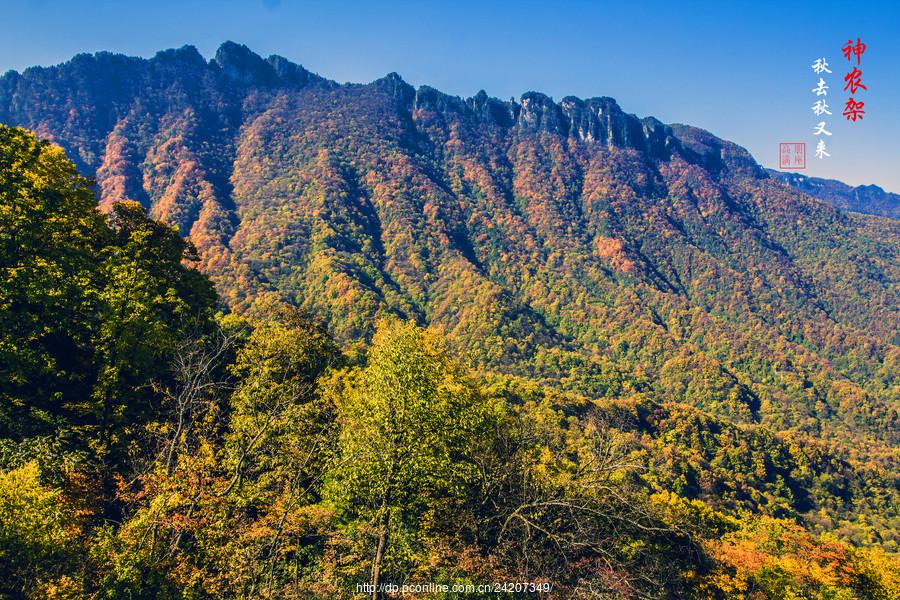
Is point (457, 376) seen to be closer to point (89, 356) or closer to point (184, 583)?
point (184, 583)

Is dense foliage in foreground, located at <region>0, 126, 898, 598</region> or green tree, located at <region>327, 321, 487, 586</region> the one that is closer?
dense foliage in foreground, located at <region>0, 126, 898, 598</region>

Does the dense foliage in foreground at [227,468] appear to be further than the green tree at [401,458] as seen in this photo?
No

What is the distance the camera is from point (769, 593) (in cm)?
3572

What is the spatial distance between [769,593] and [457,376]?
30215 mm

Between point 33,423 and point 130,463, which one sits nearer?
point 33,423

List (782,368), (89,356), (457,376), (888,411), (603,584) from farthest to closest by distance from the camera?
1. (782,368)
2. (888,411)
3. (457,376)
4. (89,356)
5. (603,584)

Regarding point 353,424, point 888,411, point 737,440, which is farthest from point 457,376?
point 888,411

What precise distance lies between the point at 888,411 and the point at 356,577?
219 m

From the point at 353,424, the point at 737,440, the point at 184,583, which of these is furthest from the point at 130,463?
the point at 737,440

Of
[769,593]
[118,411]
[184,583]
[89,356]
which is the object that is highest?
[89,356]

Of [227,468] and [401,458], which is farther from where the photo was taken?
[227,468]

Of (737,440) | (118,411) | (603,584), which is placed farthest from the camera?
→ (737,440)

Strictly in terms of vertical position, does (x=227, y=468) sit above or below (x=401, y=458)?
below

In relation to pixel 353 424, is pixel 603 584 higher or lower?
lower
